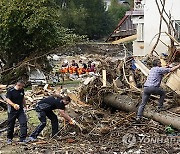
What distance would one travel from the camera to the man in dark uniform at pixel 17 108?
357 inches

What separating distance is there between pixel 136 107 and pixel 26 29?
1280cm

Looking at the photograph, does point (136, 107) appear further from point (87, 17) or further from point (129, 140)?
point (87, 17)

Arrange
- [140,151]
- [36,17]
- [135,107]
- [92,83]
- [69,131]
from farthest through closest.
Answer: [36,17] → [92,83] → [135,107] → [69,131] → [140,151]

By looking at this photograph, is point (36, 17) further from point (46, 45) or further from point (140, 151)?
point (140, 151)

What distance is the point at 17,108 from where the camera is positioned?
29.6 ft

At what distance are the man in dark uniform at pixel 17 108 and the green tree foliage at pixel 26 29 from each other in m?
12.8

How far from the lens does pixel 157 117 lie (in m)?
9.87

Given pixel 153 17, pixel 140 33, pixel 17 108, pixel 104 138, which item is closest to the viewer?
pixel 17 108

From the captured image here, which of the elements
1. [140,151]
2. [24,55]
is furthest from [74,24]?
[140,151]

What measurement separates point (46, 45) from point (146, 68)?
10988mm

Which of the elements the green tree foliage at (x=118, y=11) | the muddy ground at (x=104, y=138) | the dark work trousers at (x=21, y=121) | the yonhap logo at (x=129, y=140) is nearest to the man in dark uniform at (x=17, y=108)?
the dark work trousers at (x=21, y=121)

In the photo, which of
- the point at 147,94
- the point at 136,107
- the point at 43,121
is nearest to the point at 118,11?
the point at 136,107

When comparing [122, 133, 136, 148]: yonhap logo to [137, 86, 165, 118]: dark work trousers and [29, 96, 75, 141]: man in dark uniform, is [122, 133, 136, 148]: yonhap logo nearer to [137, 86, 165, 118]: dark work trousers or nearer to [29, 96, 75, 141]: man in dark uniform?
[137, 86, 165, 118]: dark work trousers

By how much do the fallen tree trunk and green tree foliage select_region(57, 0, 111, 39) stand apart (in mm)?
49787
